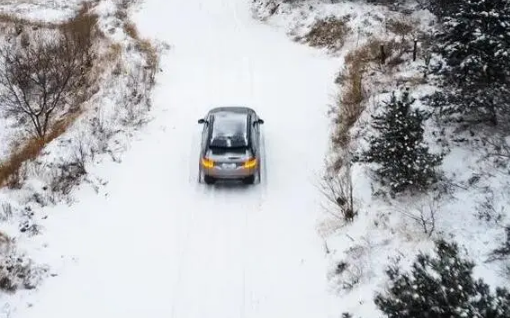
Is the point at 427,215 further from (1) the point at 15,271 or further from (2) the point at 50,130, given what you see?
(2) the point at 50,130

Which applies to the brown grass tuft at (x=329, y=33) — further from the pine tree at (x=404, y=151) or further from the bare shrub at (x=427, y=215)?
the bare shrub at (x=427, y=215)

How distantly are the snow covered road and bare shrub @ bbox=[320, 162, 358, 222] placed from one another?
1.68 feet

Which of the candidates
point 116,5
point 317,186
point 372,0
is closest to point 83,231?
point 317,186

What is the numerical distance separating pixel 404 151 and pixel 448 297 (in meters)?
5.36

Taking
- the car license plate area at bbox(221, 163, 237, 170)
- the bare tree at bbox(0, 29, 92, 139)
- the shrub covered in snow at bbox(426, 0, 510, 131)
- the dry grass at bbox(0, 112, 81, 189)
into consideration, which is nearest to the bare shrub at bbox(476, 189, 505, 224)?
the shrub covered in snow at bbox(426, 0, 510, 131)

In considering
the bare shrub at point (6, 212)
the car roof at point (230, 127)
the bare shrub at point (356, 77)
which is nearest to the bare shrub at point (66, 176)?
the bare shrub at point (6, 212)

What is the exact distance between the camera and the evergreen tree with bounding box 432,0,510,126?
1138cm

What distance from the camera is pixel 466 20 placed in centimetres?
1183

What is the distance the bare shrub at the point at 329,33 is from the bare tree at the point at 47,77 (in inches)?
440

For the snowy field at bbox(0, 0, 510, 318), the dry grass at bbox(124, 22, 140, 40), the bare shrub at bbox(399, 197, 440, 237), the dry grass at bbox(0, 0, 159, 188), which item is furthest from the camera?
the dry grass at bbox(124, 22, 140, 40)

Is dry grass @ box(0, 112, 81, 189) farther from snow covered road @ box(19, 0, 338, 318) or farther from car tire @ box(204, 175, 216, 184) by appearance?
car tire @ box(204, 175, 216, 184)

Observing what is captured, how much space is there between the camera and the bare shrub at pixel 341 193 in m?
12.5

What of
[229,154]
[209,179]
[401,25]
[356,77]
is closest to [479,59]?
[229,154]

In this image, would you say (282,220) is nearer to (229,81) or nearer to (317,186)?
(317,186)
